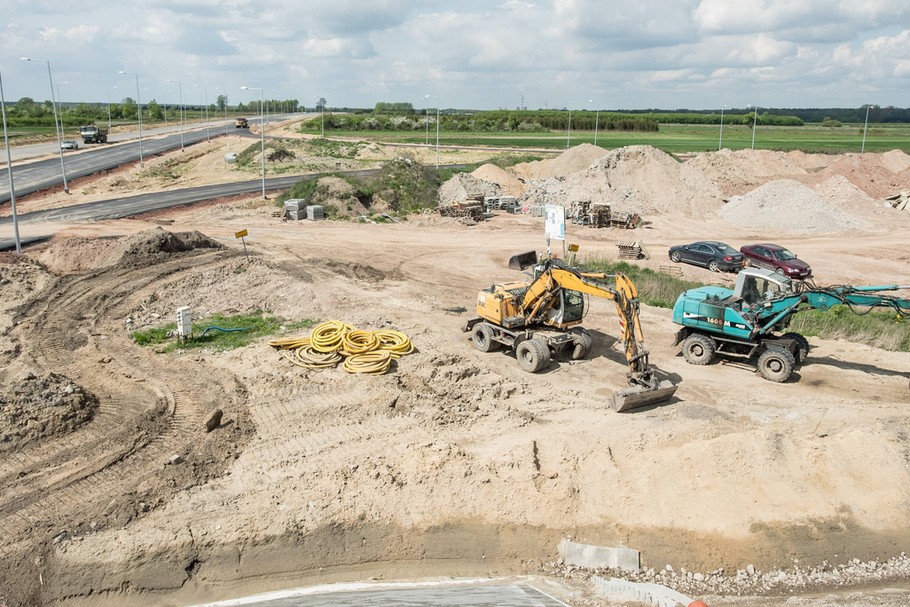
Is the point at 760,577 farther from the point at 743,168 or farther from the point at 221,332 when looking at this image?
the point at 743,168

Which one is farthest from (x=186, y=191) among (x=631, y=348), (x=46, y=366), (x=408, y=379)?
(x=631, y=348)

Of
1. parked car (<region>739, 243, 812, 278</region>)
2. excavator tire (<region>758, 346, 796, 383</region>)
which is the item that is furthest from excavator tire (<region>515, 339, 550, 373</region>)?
parked car (<region>739, 243, 812, 278</region>)

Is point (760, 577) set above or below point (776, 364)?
below

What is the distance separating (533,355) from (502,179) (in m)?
38.5

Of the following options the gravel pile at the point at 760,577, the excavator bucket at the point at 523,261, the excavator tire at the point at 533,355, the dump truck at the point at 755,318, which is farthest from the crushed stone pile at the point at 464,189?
the gravel pile at the point at 760,577

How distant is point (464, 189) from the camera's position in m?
49.0

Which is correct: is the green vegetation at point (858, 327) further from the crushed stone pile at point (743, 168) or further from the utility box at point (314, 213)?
the crushed stone pile at point (743, 168)

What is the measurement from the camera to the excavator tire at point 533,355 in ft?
61.4

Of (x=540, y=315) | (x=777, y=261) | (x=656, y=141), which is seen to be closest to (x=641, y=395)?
(x=540, y=315)

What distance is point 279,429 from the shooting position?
52.3ft

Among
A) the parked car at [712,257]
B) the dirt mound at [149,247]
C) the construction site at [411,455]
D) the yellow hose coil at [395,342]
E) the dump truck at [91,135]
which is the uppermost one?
the dump truck at [91,135]

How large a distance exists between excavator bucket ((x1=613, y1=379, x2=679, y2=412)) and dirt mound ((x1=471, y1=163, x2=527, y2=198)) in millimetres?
38557

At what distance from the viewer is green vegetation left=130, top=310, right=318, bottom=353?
68.4 ft

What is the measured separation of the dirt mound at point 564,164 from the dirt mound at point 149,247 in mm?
36361
